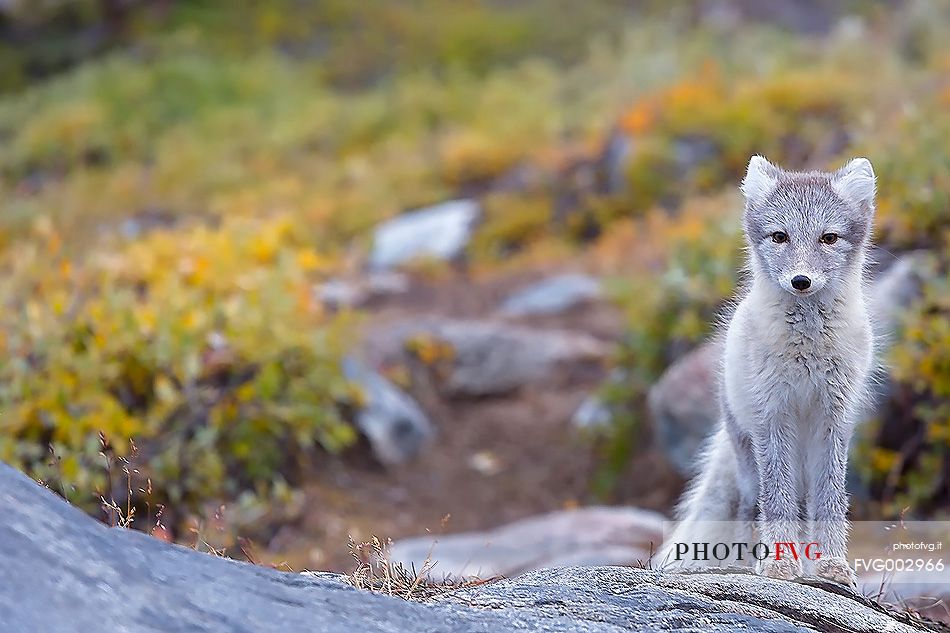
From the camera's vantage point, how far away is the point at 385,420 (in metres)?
9.09

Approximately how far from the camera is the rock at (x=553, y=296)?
40.5 ft

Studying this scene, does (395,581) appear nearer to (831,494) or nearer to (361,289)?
(831,494)

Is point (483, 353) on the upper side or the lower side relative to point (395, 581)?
upper

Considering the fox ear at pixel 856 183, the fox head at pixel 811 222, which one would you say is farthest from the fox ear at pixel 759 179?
the fox ear at pixel 856 183

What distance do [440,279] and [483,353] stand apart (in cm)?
350

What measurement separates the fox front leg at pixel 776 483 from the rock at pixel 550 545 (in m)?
2.26

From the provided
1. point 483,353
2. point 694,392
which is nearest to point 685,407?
point 694,392

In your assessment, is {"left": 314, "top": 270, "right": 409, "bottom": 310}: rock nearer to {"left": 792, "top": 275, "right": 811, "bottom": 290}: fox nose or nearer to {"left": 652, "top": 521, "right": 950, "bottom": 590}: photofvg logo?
{"left": 652, "top": 521, "right": 950, "bottom": 590}: photofvg logo

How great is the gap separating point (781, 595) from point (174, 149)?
2028cm

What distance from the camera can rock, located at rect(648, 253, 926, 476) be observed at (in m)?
7.14

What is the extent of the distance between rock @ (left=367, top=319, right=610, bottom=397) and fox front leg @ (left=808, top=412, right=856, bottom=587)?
680 centimetres

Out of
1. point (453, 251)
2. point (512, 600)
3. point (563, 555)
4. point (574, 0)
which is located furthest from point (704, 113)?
point (574, 0)

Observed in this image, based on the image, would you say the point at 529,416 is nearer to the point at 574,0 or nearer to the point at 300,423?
the point at 300,423

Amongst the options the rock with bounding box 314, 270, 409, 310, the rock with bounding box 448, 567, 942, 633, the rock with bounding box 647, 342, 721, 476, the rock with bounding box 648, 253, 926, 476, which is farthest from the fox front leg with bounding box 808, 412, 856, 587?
the rock with bounding box 314, 270, 409, 310
